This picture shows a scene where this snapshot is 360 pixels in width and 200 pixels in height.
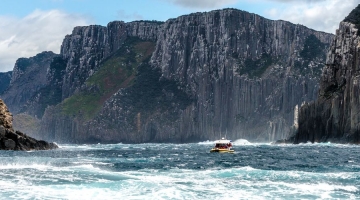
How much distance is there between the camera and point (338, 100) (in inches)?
5822

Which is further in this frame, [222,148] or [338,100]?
[338,100]

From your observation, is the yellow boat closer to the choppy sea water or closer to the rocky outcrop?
the rocky outcrop

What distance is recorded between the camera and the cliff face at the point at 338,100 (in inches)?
5541

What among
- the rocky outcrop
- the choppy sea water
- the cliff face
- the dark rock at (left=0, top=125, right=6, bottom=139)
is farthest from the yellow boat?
the choppy sea water

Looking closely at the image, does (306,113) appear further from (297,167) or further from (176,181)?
(176,181)

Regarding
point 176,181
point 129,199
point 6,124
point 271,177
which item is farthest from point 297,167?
point 6,124

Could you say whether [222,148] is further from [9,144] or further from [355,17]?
[355,17]

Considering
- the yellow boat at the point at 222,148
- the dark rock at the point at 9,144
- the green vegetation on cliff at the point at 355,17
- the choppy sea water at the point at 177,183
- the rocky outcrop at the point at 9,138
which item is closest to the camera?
the choppy sea water at the point at 177,183

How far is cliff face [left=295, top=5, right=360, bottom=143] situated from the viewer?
14075cm

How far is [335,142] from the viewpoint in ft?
481

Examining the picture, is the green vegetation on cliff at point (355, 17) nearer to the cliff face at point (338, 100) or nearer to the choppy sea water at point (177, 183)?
the cliff face at point (338, 100)

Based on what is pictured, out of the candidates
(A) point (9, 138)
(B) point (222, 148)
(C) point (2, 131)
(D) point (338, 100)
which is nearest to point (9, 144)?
(A) point (9, 138)

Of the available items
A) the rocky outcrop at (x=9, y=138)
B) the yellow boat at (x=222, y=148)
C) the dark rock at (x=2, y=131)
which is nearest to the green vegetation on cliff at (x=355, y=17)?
the yellow boat at (x=222, y=148)

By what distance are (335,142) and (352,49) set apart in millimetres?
24670
